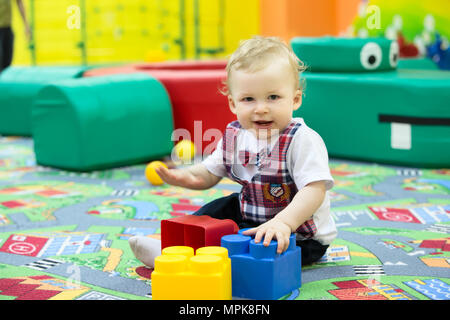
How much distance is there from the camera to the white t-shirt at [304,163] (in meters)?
1.15

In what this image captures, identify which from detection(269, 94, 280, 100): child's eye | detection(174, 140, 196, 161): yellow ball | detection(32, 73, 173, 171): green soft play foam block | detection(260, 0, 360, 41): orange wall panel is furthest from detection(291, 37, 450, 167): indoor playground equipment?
detection(260, 0, 360, 41): orange wall panel

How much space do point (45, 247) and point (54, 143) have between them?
1.12 m

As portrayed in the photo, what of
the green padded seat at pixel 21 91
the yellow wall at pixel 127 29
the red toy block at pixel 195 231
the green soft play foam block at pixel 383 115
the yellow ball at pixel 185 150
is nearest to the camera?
the red toy block at pixel 195 231

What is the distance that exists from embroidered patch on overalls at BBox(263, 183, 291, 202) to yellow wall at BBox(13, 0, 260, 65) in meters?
4.12

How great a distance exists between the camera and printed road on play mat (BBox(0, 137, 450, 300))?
113cm

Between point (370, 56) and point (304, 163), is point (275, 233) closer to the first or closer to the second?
point (304, 163)

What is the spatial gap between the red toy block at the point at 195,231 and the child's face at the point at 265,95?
216mm

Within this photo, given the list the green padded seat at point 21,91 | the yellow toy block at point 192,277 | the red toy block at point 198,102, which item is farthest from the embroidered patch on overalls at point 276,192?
the green padded seat at point 21,91

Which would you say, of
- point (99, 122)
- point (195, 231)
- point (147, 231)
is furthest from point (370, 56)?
point (195, 231)

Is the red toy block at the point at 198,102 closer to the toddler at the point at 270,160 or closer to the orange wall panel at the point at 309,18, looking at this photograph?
the toddler at the point at 270,160

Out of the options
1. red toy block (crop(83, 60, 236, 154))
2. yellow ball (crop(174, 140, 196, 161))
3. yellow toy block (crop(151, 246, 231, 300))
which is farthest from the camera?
red toy block (crop(83, 60, 236, 154))

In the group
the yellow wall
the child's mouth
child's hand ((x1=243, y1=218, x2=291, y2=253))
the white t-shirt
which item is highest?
the yellow wall

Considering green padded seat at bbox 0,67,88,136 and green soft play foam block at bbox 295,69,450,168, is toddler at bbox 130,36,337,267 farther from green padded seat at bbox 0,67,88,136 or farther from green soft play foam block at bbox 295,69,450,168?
green padded seat at bbox 0,67,88,136

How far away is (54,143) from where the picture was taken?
8.09 ft
